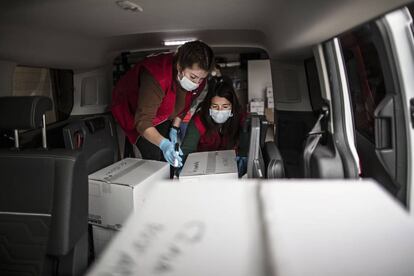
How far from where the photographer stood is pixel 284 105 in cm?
255

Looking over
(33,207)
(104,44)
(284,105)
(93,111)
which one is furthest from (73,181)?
(284,105)

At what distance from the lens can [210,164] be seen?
2.00m

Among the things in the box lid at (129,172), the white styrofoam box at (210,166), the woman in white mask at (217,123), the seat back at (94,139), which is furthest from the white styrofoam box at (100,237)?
the woman in white mask at (217,123)

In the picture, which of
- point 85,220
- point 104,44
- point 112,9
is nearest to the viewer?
point 85,220

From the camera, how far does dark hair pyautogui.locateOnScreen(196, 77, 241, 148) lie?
235 centimetres

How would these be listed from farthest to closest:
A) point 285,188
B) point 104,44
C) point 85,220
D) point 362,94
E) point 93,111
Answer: point 93,111 → point 104,44 → point 362,94 → point 85,220 → point 285,188

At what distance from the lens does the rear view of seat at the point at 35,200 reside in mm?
1205

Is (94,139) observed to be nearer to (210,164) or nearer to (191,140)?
(191,140)

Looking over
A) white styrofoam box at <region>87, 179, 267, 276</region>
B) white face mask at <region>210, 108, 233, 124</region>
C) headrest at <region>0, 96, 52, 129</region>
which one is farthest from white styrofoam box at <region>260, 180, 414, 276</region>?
white face mask at <region>210, 108, 233, 124</region>

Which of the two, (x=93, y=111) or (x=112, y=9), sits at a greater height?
(x=112, y=9)

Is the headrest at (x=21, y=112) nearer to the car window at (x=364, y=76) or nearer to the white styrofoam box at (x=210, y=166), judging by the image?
the white styrofoam box at (x=210, y=166)

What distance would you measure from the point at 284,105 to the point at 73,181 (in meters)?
1.82

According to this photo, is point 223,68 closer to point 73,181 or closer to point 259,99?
point 259,99

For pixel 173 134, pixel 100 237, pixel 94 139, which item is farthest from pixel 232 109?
pixel 100 237
